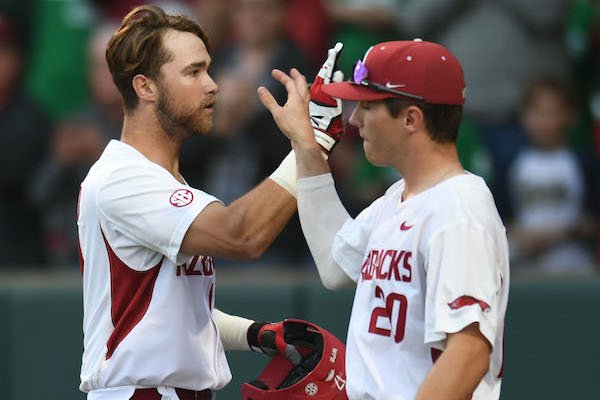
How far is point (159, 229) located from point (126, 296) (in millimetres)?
245

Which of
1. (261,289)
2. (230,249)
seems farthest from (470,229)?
(261,289)

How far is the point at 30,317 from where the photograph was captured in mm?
5969

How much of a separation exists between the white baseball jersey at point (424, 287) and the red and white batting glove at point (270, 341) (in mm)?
670

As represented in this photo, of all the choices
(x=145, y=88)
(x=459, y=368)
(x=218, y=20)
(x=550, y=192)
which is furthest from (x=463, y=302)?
(x=218, y=20)

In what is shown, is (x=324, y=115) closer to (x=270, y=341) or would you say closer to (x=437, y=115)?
(x=437, y=115)

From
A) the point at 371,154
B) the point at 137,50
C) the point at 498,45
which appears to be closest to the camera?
the point at 371,154

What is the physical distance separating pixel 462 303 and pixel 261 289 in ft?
9.28

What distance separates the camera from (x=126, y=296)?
3877mm

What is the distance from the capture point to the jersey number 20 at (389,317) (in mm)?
3305

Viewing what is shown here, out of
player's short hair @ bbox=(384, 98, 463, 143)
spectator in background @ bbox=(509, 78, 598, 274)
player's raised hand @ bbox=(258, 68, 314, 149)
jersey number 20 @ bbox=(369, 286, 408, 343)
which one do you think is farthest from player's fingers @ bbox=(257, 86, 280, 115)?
spectator in background @ bbox=(509, 78, 598, 274)

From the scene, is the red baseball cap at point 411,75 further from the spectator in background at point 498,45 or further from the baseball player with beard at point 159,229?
the spectator in background at point 498,45

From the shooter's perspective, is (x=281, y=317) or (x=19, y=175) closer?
(x=281, y=317)

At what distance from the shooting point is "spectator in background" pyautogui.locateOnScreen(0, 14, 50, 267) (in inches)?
265

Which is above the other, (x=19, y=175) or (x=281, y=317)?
(x=19, y=175)
